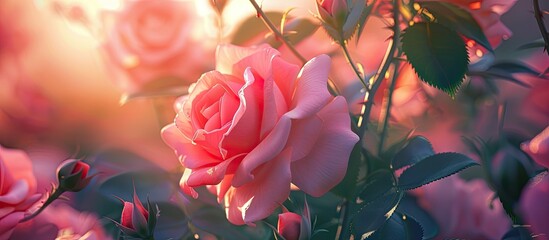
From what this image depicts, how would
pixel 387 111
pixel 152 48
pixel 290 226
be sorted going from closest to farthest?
pixel 290 226, pixel 387 111, pixel 152 48

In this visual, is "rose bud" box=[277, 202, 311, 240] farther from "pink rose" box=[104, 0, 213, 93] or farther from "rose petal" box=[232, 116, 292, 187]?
"pink rose" box=[104, 0, 213, 93]

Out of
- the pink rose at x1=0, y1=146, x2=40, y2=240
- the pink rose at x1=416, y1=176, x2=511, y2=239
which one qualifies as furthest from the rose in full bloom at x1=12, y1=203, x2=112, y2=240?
the pink rose at x1=416, y1=176, x2=511, y2=239

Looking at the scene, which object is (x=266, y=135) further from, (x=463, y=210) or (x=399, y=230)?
(x=463, y=210)

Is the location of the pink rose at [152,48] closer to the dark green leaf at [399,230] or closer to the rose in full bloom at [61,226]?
the rose in full bloom at [61,226]

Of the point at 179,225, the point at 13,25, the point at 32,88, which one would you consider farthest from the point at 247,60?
the point at 13,25

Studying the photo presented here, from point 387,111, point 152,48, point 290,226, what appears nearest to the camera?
point 290,226

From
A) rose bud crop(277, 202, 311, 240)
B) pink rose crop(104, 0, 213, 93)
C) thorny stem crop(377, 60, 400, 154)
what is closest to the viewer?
rose bud crop(277, 202, 311, 240)

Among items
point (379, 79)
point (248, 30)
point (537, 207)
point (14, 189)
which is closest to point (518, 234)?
point (537, 207)

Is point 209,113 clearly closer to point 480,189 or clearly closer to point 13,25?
point 480,189
